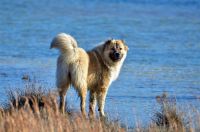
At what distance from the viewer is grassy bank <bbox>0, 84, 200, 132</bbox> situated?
8.64m

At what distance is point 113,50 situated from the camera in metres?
13.2

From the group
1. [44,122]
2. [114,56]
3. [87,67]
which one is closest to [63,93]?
[87,67]

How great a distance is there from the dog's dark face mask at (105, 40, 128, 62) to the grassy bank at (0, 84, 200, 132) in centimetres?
193

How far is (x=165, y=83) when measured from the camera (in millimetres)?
16844

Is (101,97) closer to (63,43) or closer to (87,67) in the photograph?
(87,67)

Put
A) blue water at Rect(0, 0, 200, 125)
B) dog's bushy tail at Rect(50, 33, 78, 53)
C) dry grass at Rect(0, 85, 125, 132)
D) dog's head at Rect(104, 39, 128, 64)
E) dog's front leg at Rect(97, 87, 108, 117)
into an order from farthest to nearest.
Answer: blue water at Rect(0, 0, 200, 125), dog's head at Rect(104, 39, 128, 64), dog's front leg at Rect(97, 87, 108, 117), dog's bushy tail at Rect(50, 33, 78, 53), dry grass at Rect(0, 85, 125, 132)

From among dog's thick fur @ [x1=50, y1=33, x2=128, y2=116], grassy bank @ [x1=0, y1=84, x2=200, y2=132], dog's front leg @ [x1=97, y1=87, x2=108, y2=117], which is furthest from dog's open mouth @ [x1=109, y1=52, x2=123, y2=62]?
grassy bank @ [x1=0, y1=84, x2=200, y2=132]

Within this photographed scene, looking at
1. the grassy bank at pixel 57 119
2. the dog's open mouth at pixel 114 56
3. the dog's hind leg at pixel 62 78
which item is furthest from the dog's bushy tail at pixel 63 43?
the dog's open mouth at pixel 114 56

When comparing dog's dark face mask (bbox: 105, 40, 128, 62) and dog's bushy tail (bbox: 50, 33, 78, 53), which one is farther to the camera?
dog's dark face mask (bbox: 105, 40, 128, 62)

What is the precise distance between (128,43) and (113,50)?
11228mm

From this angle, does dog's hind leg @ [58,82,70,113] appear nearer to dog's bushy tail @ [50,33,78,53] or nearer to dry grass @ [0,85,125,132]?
dog's bushy tail @ [50,33,78,53]

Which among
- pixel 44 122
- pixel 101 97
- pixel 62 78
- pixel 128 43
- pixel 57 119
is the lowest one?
pixel 128 43

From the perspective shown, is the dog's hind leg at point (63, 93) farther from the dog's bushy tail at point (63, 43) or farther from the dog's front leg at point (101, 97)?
the dog's front leg at point (101, 97)

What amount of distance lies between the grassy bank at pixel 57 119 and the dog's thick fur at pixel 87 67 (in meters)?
0.56
